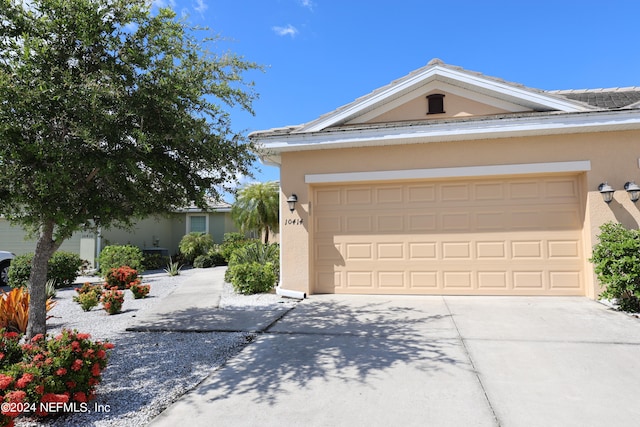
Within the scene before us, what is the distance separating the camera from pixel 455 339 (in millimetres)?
4871

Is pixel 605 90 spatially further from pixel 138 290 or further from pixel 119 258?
pixel 119 258

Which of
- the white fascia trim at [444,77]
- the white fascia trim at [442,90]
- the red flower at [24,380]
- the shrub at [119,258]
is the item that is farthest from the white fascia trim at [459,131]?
the shrub at [119,258]

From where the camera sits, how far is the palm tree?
15531 mm

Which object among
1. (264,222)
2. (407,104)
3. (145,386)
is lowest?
(145,386)

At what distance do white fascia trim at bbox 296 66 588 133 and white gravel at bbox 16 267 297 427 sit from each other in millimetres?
4168

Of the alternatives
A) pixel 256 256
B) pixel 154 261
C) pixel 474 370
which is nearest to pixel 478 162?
pixel 474 370

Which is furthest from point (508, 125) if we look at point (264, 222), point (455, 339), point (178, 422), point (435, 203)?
point (264, 222)

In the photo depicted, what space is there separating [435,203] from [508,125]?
2100mm

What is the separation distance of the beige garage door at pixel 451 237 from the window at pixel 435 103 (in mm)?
1677

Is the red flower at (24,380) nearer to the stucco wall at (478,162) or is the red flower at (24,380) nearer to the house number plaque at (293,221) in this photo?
the stucco wall at (478,162)

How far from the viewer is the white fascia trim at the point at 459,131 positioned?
6898 millimetres

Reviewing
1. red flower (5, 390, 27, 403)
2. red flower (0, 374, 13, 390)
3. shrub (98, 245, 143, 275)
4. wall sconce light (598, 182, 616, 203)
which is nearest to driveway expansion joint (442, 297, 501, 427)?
red flower (5, 390, 27, 403)

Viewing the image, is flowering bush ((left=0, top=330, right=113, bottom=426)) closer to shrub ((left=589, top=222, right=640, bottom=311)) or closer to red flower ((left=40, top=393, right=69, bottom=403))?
red flower ((left=40, top=393, right=69, bottom=403))

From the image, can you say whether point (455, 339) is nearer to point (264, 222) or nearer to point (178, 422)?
point (178, 422)
